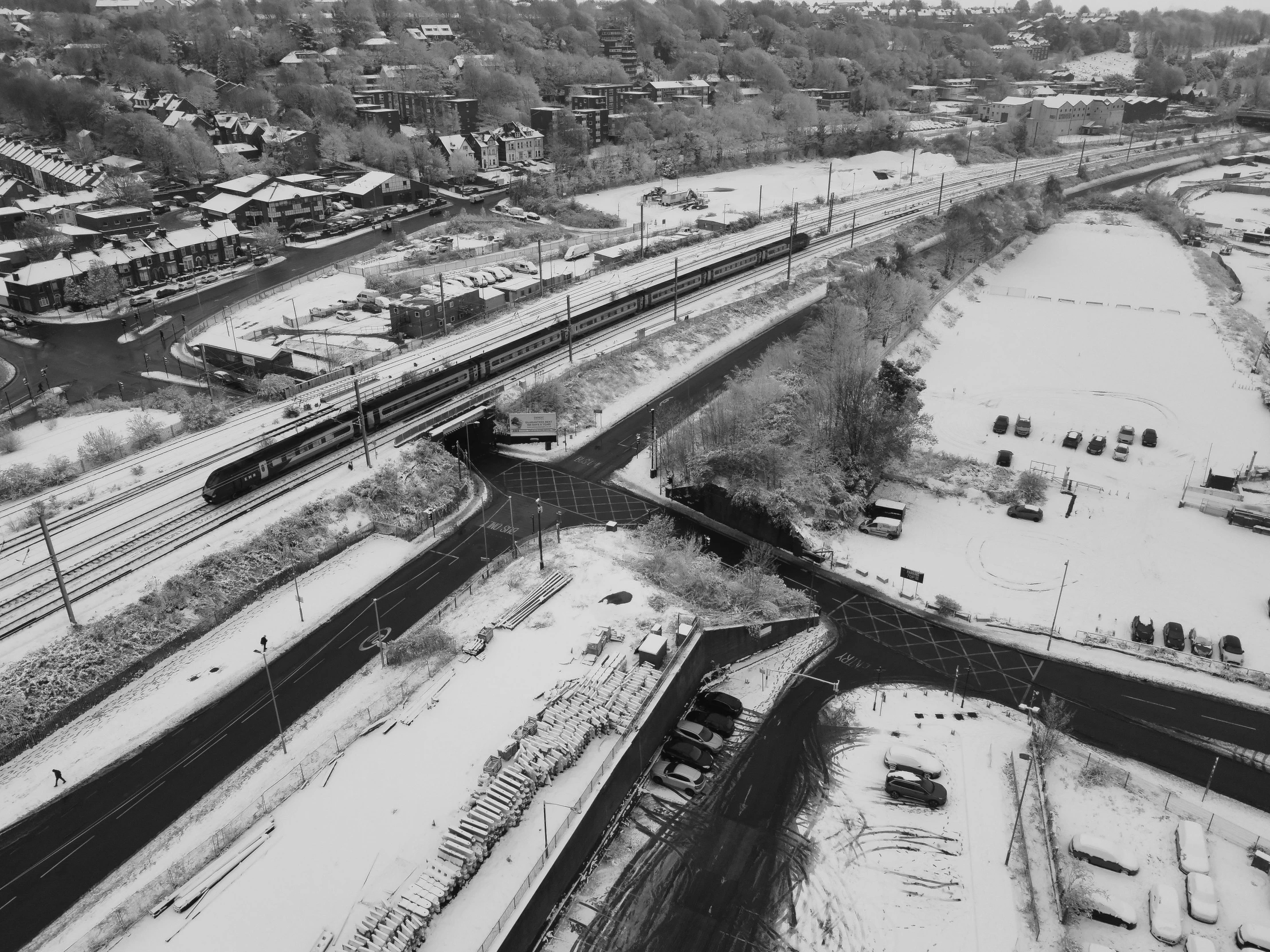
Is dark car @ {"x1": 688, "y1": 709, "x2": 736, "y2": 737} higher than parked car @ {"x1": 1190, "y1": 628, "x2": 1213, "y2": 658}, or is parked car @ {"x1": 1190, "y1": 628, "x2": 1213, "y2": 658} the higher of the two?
parked car @ {"x1": 1190, "y1": 628, "x2": 1213, "y2": 658}

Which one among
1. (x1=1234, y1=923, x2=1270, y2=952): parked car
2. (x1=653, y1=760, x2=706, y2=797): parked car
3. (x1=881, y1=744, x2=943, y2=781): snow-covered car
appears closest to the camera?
(x1=1234, y1=923, x2=1270, y2=952): parked car

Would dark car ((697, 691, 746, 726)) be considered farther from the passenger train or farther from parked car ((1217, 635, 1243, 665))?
the passenger train

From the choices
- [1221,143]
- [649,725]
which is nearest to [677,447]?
[649,725]

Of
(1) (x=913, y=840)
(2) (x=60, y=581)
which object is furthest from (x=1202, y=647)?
(2) (x=60, y=581)

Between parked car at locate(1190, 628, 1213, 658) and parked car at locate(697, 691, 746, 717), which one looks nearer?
parked car at locate(697, 691, 746, 717)

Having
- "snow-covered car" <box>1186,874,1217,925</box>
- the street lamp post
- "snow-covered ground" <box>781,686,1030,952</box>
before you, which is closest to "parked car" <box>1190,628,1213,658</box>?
"snow-covered ground" <box>781,686,1030,952</box>

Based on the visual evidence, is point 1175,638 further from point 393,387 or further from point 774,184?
point 774,184

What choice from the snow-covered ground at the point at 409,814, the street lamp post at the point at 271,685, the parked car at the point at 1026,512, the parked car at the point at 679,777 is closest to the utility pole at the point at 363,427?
the street lamp post at the point at 271,685
